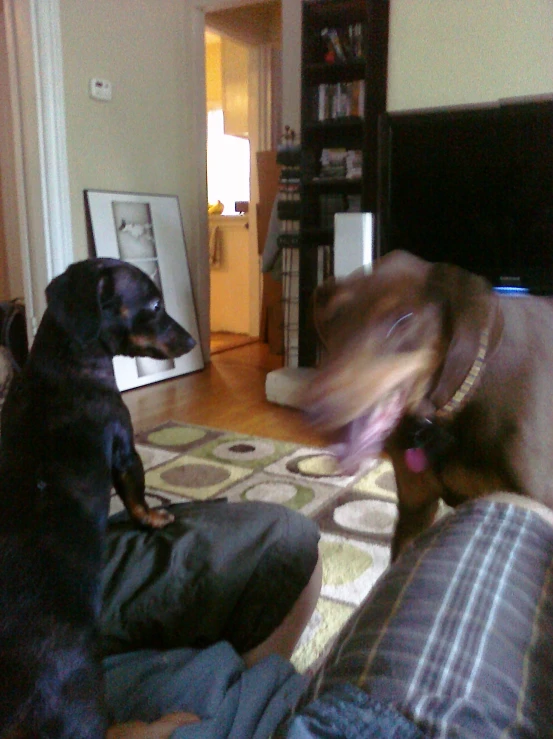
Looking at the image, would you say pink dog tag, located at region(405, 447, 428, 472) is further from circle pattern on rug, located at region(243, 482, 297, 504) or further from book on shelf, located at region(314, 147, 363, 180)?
book on shelf, located at region(314, 147, 363, 180)

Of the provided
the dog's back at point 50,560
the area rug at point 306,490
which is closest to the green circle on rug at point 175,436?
the area rug at point 306,490

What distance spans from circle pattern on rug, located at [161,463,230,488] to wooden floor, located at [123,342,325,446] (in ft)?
1.26

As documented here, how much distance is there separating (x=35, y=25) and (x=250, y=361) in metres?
2.41

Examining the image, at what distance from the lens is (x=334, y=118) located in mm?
3346

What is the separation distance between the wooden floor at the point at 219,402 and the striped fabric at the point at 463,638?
1.80m

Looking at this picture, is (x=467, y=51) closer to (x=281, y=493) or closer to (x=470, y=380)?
(x=281, y=493)

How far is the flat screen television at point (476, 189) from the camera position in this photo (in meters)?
2.66

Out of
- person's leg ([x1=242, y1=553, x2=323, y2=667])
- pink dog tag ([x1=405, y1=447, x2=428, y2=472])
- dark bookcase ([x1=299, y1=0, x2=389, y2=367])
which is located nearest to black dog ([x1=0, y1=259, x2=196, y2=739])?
person's leg ([x1=242, y1=553, x2=323, y2=667])

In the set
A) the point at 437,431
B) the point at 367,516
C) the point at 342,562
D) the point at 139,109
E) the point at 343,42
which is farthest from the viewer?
the point at 139,109

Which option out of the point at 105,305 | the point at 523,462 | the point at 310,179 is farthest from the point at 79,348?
→ the point at 310,179

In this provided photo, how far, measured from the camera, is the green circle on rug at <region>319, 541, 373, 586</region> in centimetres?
163

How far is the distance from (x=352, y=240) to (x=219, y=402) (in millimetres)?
1145

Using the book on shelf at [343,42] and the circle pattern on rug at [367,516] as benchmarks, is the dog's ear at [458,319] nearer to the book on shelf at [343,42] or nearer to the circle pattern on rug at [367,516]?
the circle pattern on rug at [367,516]

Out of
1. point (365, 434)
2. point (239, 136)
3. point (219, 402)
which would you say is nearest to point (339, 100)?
point (219, 402)
